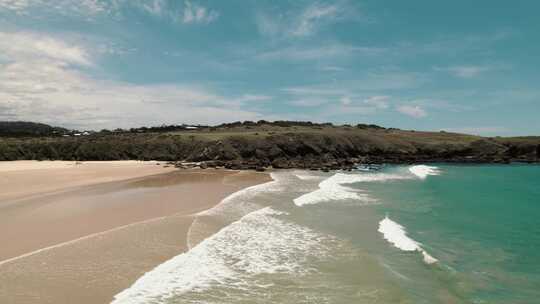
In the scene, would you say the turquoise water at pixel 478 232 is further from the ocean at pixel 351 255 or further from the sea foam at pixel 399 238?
the sea foam at pixel 399 238

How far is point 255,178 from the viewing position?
43.4 metres

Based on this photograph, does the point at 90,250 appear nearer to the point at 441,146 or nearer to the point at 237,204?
the point at 237,204

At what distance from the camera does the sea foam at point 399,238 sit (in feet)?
51.6

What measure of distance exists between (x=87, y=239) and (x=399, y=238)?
1384 cm

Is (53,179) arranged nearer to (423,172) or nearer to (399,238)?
(399,238)

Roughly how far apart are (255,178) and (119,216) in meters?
23.0

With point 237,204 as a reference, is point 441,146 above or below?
above

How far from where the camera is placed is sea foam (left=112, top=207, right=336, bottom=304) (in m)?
11.7

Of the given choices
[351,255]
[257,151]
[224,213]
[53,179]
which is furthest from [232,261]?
[257,151]

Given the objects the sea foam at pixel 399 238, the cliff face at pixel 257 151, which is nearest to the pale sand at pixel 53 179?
the cliff face at pixel 257 151

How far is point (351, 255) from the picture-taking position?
15.4 m

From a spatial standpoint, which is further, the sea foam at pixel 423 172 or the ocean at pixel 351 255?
the sea foam at pixel 423 172

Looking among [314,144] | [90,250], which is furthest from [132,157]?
[90,250]

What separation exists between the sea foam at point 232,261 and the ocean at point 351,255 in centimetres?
4
